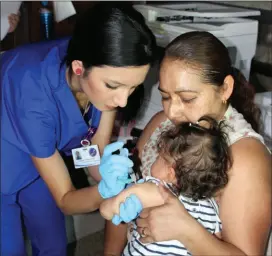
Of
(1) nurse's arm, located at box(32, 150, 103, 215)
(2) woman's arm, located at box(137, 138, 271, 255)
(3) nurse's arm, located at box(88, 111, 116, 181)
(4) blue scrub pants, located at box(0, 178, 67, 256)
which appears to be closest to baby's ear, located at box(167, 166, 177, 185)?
(2) woman's arm, located at box(137, 138, 271, 255)

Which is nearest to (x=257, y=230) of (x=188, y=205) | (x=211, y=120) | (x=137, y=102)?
(x=188, y=205)

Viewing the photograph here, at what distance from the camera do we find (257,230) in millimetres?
1174

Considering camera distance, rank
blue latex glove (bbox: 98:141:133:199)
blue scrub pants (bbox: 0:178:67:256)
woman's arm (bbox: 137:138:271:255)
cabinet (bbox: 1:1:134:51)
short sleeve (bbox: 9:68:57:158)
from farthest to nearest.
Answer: cabinet (bbox: 1:1:134:51), blue scrub pants (bbox: 0:178:67:256), short sleeve (bbox: 9:68:57:158), blue latex glove (bbox: 98:141:133:199), woman's arm (bbox: 137:138:271:255)

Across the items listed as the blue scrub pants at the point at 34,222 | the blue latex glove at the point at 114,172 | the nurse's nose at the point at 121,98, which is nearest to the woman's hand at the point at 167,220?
the blue latex glove at the point at 114,172

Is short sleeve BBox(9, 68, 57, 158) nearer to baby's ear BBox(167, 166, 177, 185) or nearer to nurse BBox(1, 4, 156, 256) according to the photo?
nurse BBox(1, 4, 156, 256)

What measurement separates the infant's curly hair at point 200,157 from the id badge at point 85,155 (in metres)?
0.43

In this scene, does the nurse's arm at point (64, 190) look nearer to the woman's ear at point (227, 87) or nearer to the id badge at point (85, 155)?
the id badge at point (85, 155)

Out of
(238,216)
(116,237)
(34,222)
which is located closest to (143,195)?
(238,216)

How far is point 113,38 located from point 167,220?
55cm

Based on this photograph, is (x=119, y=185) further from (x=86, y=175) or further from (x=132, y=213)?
(x=86, y=175)

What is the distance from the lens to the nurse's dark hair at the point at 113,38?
4.01 ft

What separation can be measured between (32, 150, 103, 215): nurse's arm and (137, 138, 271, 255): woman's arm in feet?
0.89

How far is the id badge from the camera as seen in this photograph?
1611mm

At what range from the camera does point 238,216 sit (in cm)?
116
